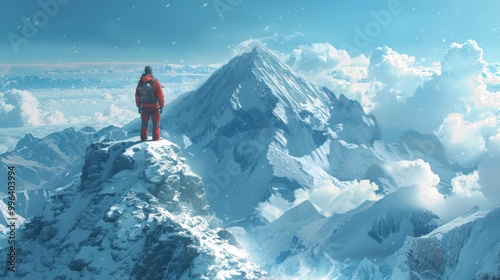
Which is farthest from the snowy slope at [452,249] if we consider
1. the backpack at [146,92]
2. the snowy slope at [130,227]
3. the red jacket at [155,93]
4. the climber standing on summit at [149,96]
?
the backpack at [146,92]

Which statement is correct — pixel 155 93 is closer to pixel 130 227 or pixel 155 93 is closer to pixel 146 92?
pixel 146 92

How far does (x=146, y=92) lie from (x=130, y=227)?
4098 cm

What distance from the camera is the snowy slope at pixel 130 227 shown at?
118750 millimetres

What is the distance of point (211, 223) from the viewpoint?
140625 mm

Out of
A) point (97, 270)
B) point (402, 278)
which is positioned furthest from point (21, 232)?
point (402, 278)

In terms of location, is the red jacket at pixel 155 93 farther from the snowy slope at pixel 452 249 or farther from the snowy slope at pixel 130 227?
the snowy slope at pixel 452 249

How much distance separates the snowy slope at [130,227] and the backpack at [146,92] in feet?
109

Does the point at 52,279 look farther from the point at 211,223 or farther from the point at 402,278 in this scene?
the point at 402,278

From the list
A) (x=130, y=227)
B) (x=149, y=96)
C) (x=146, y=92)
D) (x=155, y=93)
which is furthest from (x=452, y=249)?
(x=130, y=227)

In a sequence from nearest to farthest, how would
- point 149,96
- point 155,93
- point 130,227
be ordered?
point 155,93 < point 149,96 < point 130,227

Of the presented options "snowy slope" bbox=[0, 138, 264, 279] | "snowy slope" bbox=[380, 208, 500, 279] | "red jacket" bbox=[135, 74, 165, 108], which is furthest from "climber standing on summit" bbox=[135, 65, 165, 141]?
"snowy slope" bbox=[380, 208, 500, 279]

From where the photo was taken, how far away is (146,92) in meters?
95.1

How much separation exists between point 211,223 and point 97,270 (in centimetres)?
3426

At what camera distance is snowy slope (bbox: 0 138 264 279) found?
118750 millimetres
